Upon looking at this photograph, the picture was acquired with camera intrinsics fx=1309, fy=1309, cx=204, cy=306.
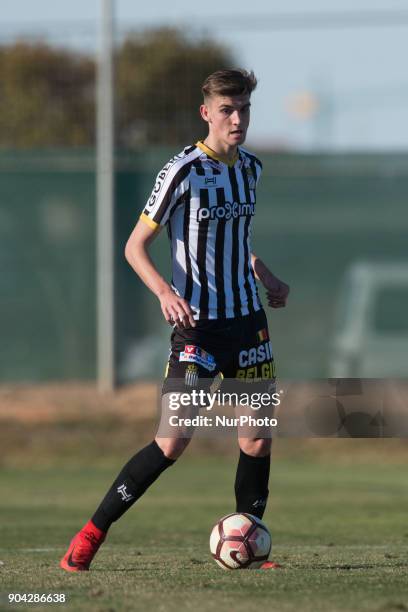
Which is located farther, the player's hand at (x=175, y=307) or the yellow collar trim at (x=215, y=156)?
the yellow collar trim at (x=215, y=156)

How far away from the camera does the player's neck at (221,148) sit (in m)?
6.91

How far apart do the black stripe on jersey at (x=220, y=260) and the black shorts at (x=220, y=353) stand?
0.28 feet

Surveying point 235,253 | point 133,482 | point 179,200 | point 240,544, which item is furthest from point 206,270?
point 240,544

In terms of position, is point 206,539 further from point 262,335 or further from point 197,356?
point 197,356

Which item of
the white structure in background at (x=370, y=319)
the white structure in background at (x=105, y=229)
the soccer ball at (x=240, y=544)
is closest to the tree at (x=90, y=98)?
the white structure in background at (x=105, y=229)

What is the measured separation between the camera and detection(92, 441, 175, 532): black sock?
22.1ft

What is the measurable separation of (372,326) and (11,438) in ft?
17.1

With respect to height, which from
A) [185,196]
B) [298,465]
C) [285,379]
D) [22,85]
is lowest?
[298,465]

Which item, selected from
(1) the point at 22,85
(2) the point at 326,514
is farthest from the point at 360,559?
(1) the point at 22,85

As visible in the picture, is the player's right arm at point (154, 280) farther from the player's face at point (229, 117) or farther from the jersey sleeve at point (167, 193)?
the player's face at point (229, 117)

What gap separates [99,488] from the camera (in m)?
A: 14.6

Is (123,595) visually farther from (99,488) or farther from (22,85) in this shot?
(22,85)

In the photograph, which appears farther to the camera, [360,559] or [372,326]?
[372,326]

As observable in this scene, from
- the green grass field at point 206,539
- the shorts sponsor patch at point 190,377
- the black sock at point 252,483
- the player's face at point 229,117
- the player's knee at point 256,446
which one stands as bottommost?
the green grass field at point 206,539
